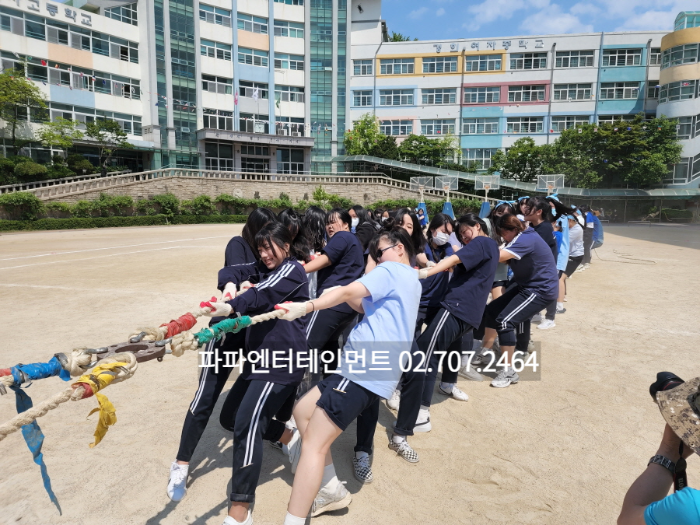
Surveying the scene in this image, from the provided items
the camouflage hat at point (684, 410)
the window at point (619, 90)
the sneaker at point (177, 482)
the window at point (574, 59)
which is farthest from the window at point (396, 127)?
the camouflage hat at point (684, 410)

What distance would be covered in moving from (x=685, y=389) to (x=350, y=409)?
1.68m

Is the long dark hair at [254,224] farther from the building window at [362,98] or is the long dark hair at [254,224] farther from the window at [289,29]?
the window at [289,29]

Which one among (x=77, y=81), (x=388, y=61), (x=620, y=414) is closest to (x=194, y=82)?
(x=77, y=81)

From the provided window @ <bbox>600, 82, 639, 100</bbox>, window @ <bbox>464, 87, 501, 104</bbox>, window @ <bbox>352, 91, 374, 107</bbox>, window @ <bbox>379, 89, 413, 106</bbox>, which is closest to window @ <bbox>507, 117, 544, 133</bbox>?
window @ <bbox>464, 87, 501, 104</bbox>

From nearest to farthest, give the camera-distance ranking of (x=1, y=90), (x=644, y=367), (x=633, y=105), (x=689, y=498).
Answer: (x=689, y=498) < (x=644, y=367) < (x=1, y=90) < (x=633, y=105)

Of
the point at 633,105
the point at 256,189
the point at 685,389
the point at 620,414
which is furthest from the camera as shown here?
the point at 633,105

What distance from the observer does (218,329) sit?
8.38 feet

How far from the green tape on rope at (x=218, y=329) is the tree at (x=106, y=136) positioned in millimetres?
37772

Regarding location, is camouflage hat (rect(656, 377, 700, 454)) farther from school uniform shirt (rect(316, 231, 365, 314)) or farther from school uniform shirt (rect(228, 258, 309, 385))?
school uniform shirt (rect(316, 231, 365, 314))

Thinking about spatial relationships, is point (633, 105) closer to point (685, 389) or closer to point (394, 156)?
point (394, 156)

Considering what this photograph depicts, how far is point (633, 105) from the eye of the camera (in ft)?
141

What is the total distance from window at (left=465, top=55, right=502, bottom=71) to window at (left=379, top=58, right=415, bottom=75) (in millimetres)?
5833

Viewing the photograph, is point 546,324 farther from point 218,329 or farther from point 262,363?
point 218,329

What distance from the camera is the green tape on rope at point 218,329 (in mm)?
2469
